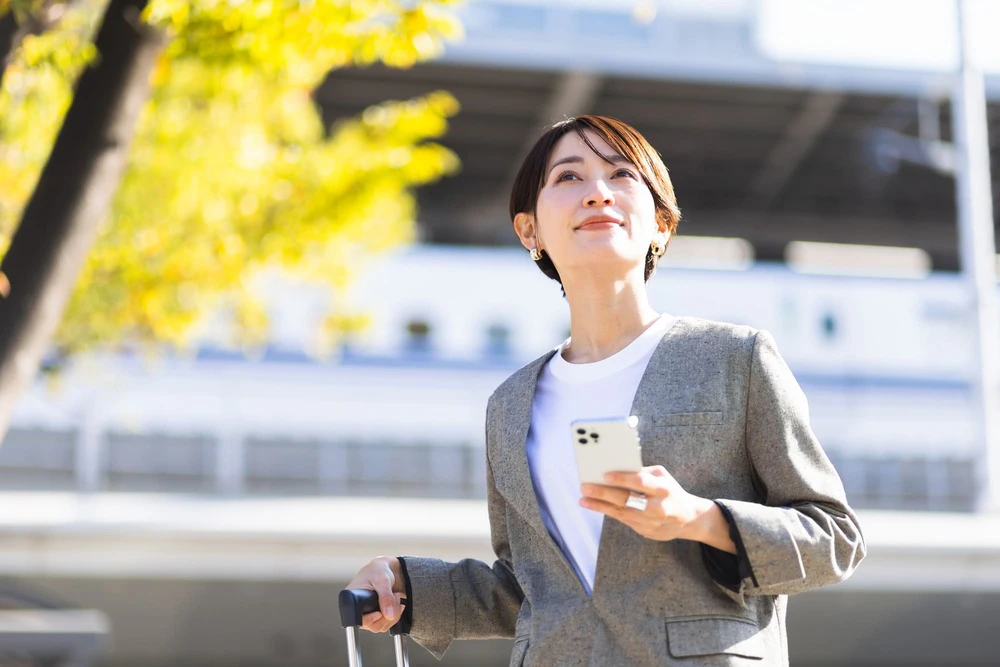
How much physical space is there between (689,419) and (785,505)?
0.18m

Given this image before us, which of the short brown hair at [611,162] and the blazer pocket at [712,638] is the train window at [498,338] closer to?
the short brown hair at [611,162]

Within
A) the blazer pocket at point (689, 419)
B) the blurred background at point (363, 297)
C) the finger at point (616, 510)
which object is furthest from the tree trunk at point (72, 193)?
the finger at point (616, 510)

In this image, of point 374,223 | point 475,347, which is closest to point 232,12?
Answer: point 374,223

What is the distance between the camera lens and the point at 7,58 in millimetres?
3916

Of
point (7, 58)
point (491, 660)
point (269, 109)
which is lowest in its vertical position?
point (491, 660)

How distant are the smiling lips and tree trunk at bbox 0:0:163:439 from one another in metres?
2.30

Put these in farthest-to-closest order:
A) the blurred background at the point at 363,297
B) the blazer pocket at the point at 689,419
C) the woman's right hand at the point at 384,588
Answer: the blurred background at the point at 363,297
the woman's right hand at the point at 384,588
the blazer pocket at the point at 689,419

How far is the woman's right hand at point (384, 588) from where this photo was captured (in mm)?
2225

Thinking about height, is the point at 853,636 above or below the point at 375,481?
below

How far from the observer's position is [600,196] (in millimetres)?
2102

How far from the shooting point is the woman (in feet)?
6.09

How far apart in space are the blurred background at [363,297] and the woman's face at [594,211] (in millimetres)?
1154

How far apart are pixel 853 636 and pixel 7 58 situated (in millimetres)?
13467

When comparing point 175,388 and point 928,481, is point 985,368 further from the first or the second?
point 175,388
